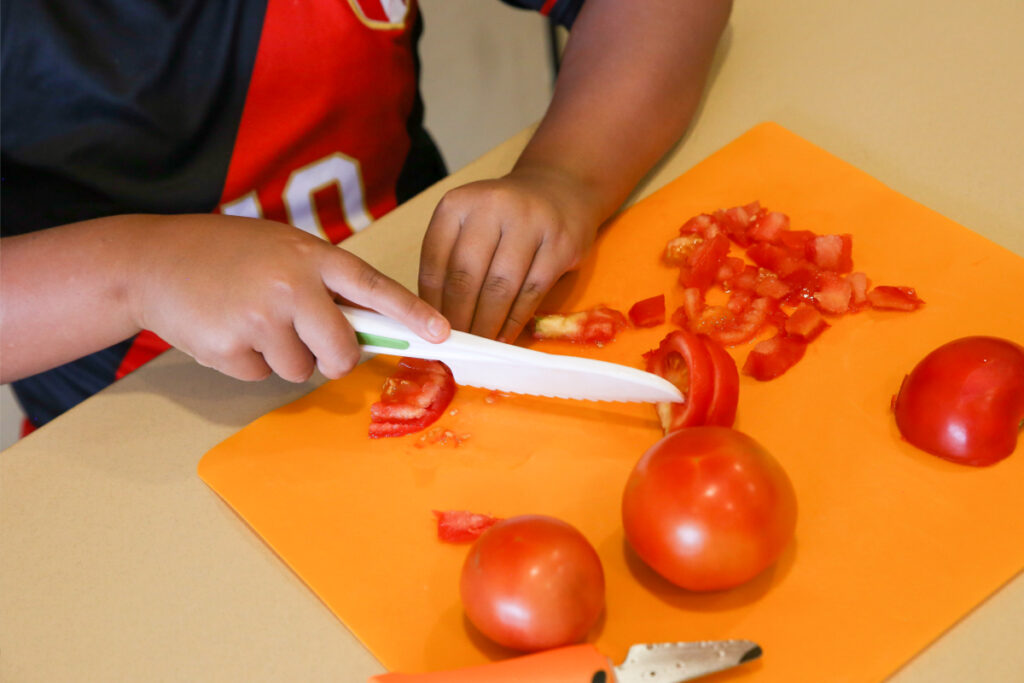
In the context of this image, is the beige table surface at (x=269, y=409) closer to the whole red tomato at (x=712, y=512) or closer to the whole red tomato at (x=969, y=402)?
the whole red tomato at (x=969, y=402)

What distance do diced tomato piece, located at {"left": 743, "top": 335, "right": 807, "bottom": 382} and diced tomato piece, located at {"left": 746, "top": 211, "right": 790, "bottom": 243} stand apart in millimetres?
152

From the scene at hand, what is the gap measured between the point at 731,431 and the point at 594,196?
1.31 ft

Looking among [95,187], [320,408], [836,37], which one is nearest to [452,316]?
[320,408]

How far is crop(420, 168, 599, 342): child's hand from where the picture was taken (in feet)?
3.07

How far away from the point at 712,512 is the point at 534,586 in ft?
0.48

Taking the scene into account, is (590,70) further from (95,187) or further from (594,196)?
(95,187)

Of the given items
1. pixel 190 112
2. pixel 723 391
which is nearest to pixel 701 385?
pixel 723 391

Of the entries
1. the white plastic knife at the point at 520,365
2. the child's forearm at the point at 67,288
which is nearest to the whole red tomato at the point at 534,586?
the white plastic knife at the point at 520,365

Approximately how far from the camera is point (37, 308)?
940 millimetres

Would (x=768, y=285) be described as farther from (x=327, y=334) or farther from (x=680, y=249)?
(x=327, y=334)

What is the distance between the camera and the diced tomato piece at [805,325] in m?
0.92

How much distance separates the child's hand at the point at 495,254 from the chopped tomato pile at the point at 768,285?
143mm

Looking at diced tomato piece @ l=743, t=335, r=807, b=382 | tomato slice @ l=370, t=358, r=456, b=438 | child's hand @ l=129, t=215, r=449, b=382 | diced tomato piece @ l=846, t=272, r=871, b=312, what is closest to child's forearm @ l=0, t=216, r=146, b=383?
child's hand @ l=129, t=215, r=449, b=382

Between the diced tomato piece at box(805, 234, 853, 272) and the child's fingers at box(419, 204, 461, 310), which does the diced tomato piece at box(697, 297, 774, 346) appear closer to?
the diced tomato piece at box(805, 234, 853, 272)
